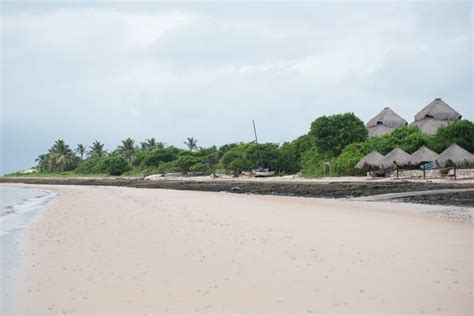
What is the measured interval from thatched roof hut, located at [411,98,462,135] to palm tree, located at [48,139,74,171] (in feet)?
249

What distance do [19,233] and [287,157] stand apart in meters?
42.7

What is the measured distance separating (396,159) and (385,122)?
20.1 m

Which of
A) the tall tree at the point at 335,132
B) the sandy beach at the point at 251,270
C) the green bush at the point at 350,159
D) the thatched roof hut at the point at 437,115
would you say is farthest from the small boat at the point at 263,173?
the sandy beach at the point at 251,270

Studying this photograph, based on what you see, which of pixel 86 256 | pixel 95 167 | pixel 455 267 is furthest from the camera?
pixel 95 167

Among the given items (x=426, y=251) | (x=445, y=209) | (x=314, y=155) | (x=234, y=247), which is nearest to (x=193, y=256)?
(x=234, y=247)

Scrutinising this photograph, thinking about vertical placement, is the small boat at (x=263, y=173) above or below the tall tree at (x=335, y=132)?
below

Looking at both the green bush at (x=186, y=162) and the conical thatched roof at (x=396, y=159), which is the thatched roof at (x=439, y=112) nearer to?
the conical thatched roof at (x=396, y=159)

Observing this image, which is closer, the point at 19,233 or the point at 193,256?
the point at 193,256

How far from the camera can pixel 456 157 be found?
3044 centimetres

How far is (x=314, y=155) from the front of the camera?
45719mm

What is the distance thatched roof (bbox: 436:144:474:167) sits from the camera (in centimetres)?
3022

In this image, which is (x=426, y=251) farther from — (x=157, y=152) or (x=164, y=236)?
(x=157, y=152)

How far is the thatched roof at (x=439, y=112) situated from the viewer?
48.4 m

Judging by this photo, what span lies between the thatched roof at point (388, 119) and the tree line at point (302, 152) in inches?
337
